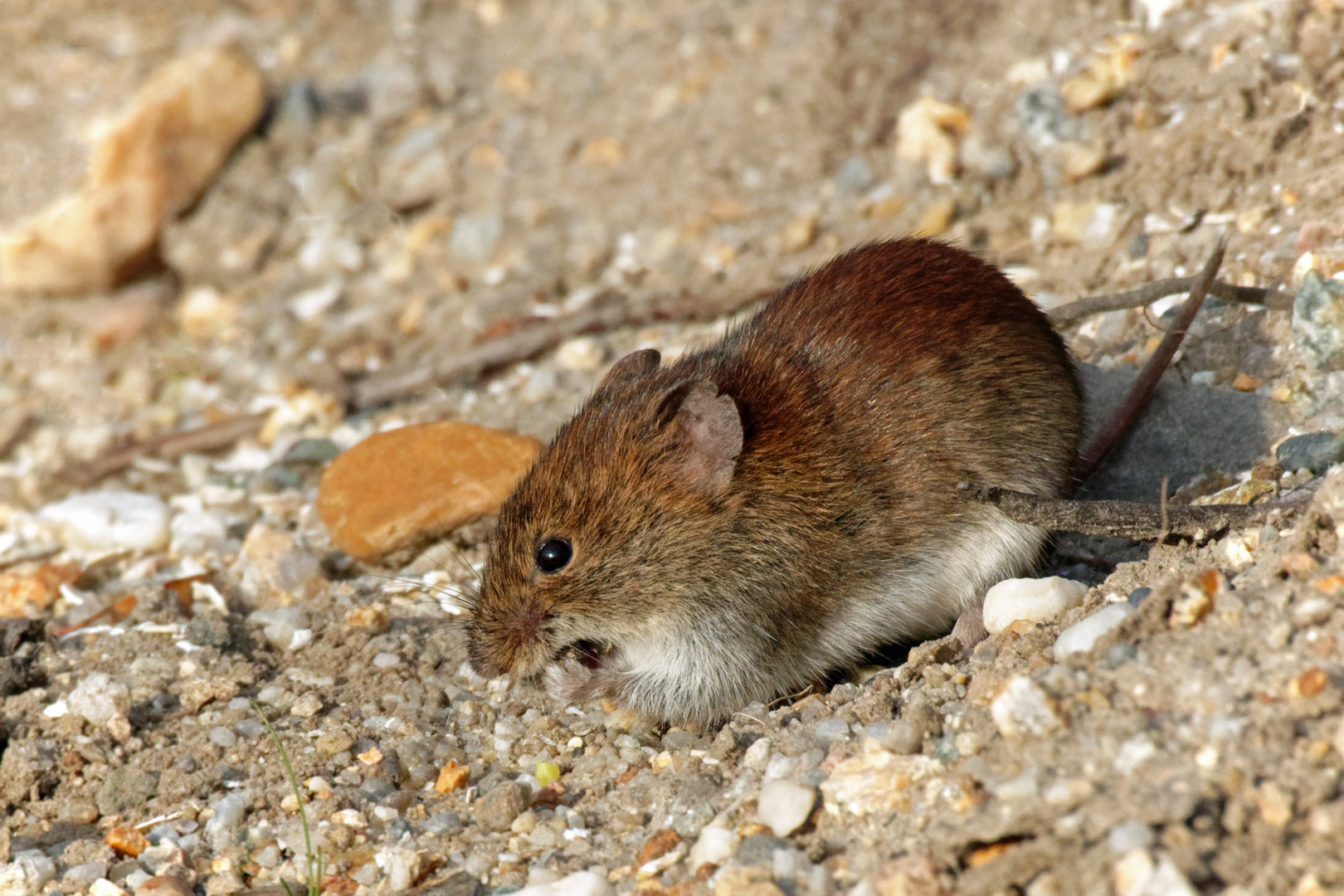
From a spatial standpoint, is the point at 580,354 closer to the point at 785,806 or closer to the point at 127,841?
the point at 127,841

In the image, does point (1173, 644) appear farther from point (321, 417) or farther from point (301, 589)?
point (321, 417)

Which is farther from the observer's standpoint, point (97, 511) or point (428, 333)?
point (428, 333)

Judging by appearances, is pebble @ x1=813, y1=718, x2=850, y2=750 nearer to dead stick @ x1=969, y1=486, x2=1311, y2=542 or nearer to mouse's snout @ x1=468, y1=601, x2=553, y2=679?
dead stick @ x1=969, y1=486, x2=1311, y2=542

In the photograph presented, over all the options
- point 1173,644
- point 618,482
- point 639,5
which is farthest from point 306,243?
point 1173,644

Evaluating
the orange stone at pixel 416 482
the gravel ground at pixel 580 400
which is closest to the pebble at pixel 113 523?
the gravel ground at pixel 580 400

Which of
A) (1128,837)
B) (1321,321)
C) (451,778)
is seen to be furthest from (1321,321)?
(451,778)

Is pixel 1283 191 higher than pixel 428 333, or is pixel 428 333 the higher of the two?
pixel 1283 191

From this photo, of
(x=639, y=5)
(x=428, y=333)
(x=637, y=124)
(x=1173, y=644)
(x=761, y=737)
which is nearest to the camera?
(x=1173, y=644)
